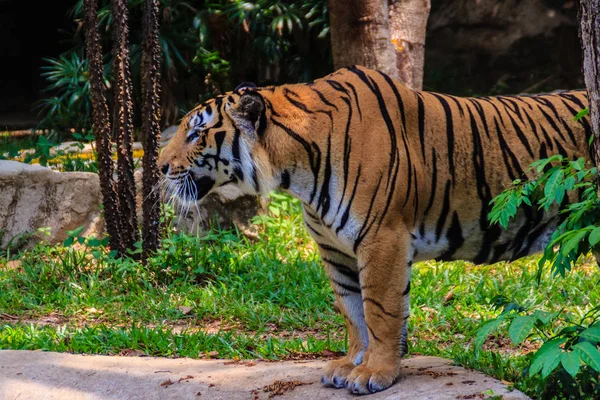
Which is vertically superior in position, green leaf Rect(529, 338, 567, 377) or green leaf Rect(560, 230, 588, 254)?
green leaf Rect(560, 230, 588, 254)

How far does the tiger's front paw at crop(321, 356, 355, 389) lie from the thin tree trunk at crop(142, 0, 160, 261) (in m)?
2.44

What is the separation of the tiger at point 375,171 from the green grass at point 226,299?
63cm

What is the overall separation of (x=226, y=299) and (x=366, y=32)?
222cm

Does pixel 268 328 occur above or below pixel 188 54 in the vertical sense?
below

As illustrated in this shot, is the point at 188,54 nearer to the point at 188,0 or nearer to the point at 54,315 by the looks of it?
the point at 188,0

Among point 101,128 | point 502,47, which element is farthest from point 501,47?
point 101,128

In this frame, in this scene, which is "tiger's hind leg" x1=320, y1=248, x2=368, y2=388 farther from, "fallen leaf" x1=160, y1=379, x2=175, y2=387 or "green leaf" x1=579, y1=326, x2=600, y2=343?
"green leaf" x1=579, y1=326, x2=600, y2=343

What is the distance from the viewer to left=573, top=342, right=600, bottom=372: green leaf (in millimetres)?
2725

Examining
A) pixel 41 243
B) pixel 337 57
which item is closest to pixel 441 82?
pixel 337 57

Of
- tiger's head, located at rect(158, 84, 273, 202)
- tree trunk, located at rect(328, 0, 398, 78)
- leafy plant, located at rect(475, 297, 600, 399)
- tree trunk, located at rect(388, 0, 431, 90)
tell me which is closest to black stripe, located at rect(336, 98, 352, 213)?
tiger's head, located at rect(158, 84, 273, 202)

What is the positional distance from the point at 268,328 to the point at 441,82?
7.03 m

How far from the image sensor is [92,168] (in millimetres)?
7406

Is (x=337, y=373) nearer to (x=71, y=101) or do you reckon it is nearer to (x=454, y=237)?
(x=454, y=237)

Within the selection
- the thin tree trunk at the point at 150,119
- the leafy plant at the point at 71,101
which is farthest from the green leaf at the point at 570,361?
the leafy plant at the point at 71,101
